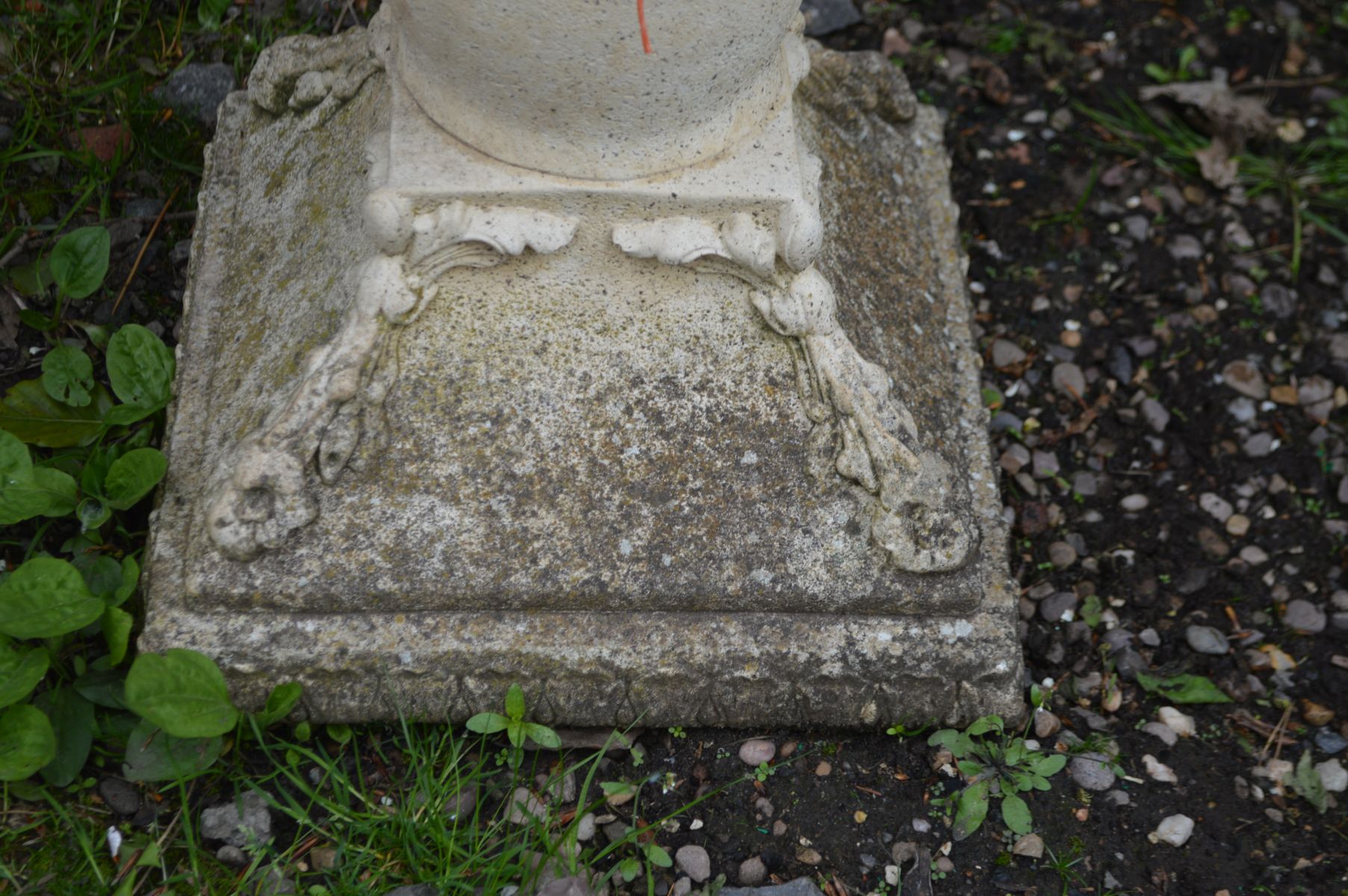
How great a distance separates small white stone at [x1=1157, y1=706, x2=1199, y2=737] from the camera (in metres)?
2.36

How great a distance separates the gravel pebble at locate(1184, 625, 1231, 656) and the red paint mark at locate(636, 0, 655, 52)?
1.55 metres

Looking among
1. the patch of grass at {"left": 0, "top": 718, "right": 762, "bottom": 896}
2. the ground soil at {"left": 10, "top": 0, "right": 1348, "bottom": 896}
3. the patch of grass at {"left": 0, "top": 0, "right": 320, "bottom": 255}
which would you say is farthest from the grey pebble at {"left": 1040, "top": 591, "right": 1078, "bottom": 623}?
the patch of grass at {"left": 0, "top": 0, "right": 320, "bottom": 255}

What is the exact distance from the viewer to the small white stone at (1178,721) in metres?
2.36

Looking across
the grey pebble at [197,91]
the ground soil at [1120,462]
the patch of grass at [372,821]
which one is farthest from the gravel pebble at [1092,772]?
the grey pebble at [197,91]

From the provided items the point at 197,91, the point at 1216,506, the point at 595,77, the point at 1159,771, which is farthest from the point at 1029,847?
the point at 197,91

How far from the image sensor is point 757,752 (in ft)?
7.22

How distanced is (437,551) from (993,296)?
1.54 m

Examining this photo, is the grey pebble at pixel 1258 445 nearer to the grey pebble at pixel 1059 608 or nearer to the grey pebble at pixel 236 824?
the grey pebble at pixel 1059 608

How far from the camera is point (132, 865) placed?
1995 millimetres

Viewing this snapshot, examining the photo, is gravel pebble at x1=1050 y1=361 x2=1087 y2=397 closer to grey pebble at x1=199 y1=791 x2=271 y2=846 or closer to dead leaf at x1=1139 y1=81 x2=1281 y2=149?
dead leaf at x1=1139 y1=81 x2=1281 y2=149

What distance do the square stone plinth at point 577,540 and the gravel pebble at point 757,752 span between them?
0.19 feet

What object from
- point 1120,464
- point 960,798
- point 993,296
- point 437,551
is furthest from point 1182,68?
point 437,551

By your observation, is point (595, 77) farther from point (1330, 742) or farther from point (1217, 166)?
point (1217, 166)

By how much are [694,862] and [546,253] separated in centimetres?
97
